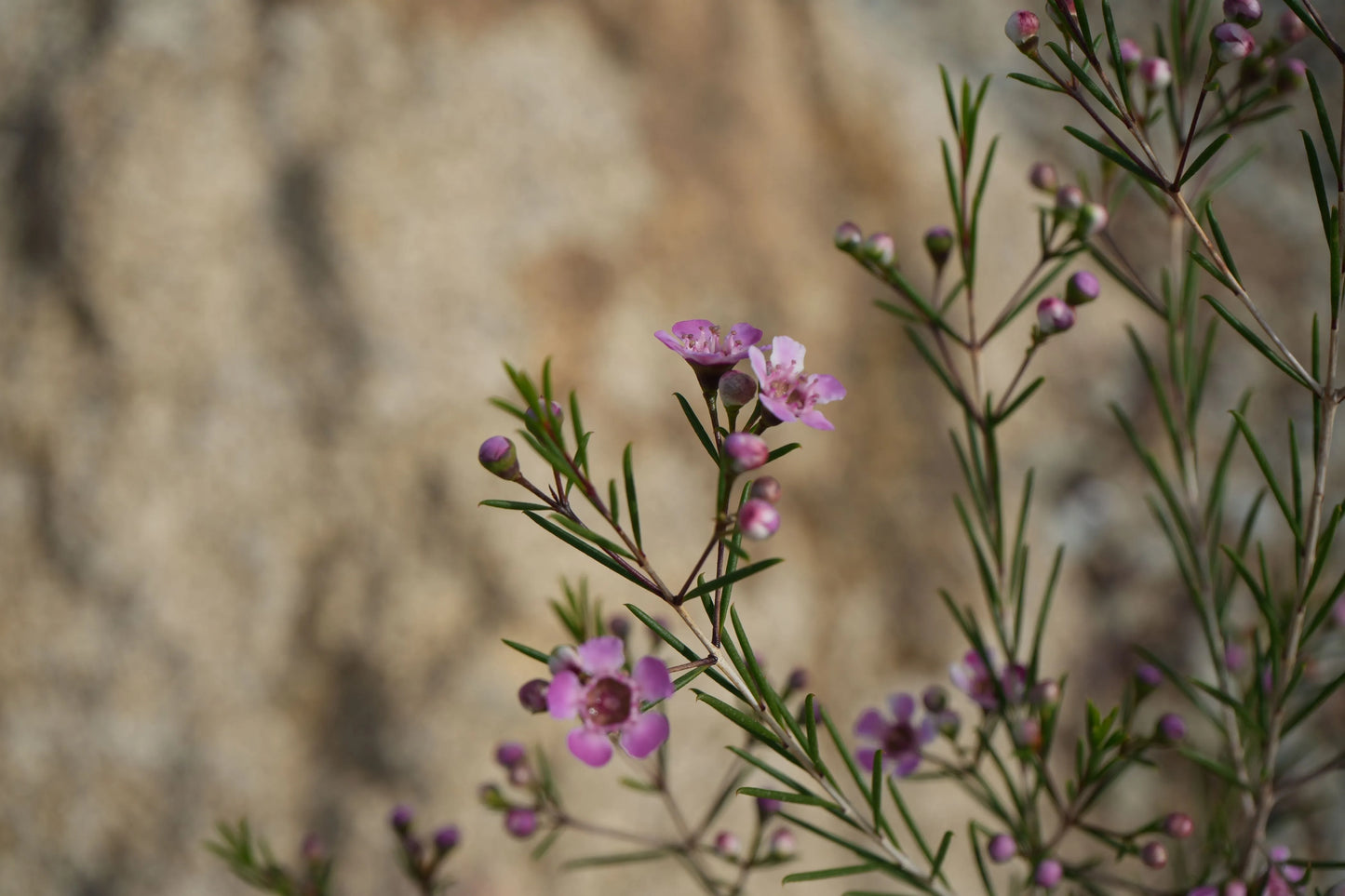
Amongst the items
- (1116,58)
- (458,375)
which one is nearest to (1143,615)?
(458,375)

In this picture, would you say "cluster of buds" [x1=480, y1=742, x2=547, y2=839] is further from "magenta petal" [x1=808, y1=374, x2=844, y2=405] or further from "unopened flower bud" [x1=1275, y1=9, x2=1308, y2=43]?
"unopened flower bud" [x1=1275, y1=9, x2=1308, y2=43]

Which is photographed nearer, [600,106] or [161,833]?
[161,833]

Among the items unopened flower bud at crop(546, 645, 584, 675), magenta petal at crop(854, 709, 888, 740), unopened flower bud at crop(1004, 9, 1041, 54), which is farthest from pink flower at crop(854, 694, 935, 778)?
unopened flower bud at crop(1004, 9, 1041, 54)

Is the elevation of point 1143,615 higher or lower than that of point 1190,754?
higher

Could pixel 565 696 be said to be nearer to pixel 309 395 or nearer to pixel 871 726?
pixel 871 726

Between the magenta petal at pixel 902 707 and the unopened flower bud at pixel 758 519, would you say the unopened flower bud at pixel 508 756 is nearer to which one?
the magenta petal at pixel 902 707

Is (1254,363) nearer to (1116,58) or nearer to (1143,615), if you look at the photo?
(1143,615)

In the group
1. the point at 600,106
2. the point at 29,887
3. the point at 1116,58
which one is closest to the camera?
the point at 1116,58
